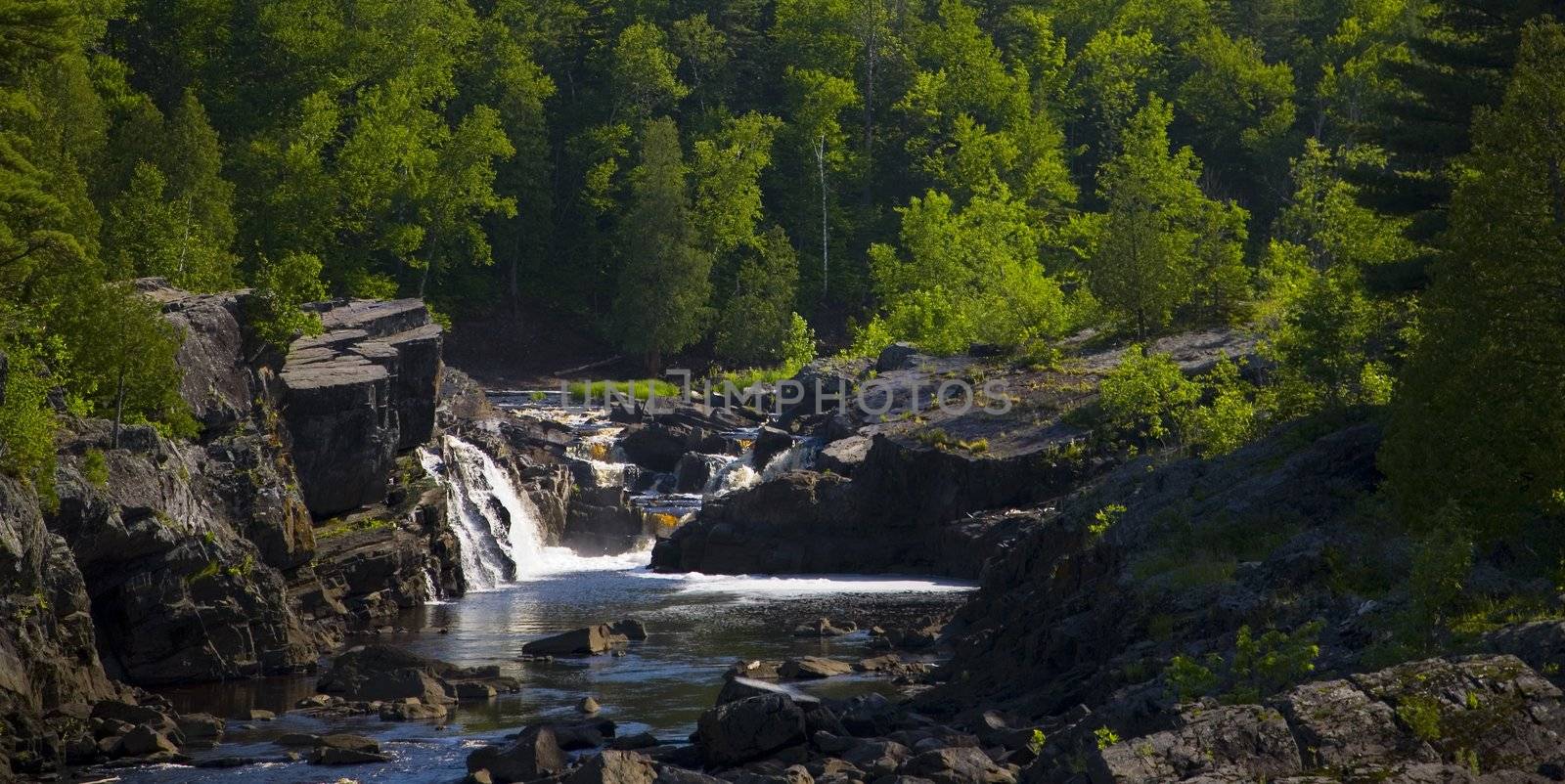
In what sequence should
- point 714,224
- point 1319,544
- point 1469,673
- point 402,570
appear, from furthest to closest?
1. point 714,224
2. point 402,570
3. point 1319,544
4. point 1469,673

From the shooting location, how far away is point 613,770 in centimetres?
2889

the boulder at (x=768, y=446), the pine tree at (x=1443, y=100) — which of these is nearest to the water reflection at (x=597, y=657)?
the boulder at (x=768, y=446)

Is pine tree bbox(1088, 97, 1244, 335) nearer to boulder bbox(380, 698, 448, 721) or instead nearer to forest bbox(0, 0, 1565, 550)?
forest bbox(0, 0, 1565, 550)

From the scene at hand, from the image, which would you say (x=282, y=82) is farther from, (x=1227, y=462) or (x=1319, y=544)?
(x=1319, y=544)

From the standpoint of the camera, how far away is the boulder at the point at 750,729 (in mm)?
31453

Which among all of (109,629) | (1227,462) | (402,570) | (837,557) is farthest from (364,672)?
(837,557)

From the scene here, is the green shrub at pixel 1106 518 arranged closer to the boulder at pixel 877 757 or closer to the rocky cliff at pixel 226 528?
the boulder at pixel 877 757

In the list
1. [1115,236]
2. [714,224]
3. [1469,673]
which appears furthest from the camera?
[714,224]

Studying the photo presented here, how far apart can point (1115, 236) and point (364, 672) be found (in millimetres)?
42808

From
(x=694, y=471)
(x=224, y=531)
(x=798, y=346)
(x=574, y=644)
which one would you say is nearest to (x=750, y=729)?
(x=574, y=644)

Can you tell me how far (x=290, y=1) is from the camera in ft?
327

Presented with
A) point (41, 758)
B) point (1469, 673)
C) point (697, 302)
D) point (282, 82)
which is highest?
point (282, 82)

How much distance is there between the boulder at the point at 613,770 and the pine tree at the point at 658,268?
235ft

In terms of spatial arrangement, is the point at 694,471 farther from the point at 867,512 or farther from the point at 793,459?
the point at 867,512
